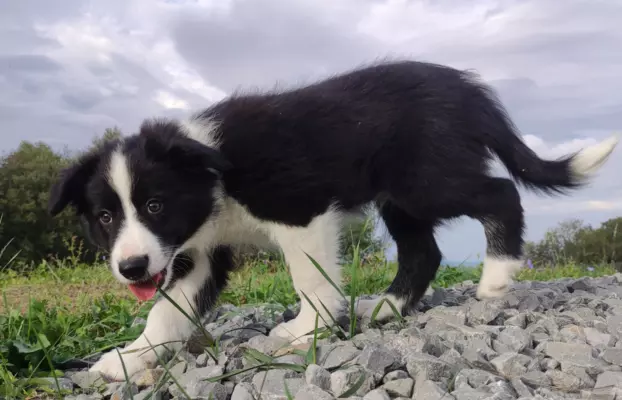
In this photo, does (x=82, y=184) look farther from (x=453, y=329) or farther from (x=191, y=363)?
(x=453, y=329)

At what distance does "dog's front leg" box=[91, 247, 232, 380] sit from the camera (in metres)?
3.32

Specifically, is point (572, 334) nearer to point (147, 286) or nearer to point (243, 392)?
point (243, 392)

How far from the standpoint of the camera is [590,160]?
14.0 ft

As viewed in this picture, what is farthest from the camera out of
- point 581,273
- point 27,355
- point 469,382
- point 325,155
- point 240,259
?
point 581,273

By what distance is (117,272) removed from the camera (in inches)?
122

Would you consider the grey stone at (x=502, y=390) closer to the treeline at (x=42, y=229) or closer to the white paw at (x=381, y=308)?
the white paw at (x=381, y=308)

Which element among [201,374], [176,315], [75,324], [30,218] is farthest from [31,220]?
Answer: [201,374]

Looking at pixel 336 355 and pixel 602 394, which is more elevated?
pixel 336 355

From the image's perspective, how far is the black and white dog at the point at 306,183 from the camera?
3.31 meters

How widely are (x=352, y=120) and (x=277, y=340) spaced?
4.58ft

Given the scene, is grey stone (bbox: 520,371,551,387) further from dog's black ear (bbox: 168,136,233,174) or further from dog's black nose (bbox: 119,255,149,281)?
dog's black nose (bbox: 119,255,149,281)

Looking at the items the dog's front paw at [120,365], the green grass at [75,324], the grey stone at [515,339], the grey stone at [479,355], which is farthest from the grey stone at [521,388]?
A: the dog's front paw at [120,365]

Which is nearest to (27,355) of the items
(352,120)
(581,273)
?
(352,120)

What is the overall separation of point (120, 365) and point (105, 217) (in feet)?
2.57
